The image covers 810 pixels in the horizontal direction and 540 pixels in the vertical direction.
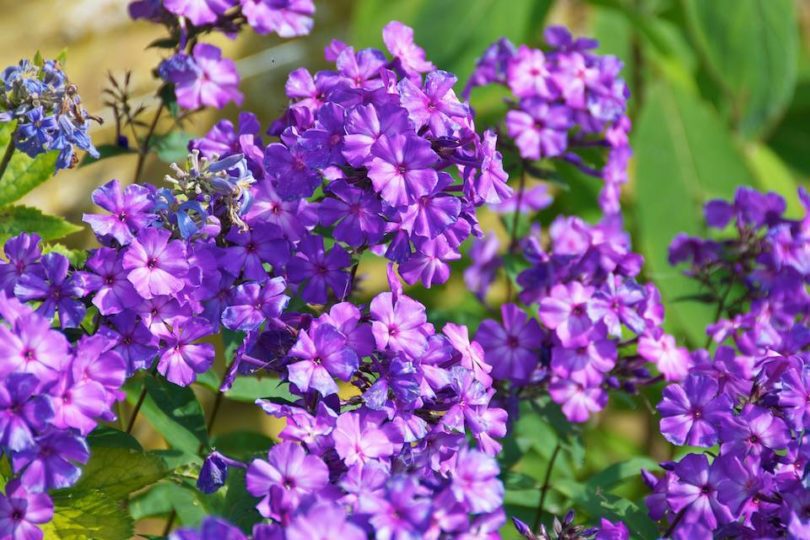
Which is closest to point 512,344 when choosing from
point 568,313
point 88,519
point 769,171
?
point 568,313

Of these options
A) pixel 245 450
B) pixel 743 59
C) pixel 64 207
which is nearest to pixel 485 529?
pixel 245 450

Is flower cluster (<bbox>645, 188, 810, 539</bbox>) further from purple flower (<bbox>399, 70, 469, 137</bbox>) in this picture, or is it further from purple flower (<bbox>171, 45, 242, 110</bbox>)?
purple flower (<bbox>171, 45, 242, 110</bbox>)

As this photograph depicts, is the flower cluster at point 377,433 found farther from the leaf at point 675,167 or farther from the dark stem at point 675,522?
the leaf at point 675,167

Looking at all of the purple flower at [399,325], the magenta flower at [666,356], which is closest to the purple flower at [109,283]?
the purple flower at [399,325]

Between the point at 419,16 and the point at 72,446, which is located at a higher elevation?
the point at 72,446

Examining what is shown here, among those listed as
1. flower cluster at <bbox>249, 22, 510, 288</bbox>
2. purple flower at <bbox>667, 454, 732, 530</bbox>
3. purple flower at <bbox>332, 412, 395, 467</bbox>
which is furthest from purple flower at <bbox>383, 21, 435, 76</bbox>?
purple flower at <bbox>667, 454, 732, 530</bbox>

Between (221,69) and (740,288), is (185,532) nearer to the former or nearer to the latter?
(221,69)
